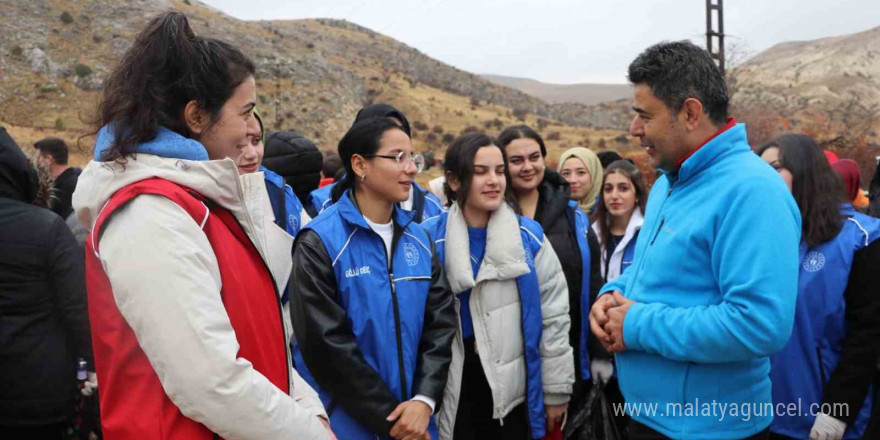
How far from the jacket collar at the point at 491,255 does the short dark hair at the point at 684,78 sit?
131cm

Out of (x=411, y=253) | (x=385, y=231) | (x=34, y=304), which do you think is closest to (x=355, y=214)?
(x=385, y=231)

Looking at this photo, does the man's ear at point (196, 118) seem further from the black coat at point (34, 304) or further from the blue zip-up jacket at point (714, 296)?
the black coat at point (34, 304)

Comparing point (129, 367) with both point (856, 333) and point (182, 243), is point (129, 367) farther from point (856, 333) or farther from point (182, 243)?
point (856, 333)

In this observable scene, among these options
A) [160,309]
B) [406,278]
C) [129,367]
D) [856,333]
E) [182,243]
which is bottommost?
[856,333]

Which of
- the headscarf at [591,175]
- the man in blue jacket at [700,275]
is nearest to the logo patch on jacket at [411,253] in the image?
the man in blue jacket at [700,275]

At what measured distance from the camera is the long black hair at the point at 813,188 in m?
3.18

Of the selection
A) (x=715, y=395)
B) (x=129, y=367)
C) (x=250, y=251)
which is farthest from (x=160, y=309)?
(x=715, y=395)

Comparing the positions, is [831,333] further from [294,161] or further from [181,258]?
[294,161]

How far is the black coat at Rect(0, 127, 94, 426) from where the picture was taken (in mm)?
3143

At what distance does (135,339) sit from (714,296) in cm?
193

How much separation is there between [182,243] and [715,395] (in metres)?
1.95

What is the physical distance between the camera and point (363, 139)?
326 centimetres

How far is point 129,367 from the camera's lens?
5.08 ft

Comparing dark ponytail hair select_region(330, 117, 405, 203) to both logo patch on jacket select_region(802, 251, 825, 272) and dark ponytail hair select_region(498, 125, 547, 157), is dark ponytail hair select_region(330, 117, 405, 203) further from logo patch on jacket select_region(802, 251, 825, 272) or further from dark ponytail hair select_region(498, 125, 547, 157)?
logo patch on jacket select_region(802, 251, 825, 272)
